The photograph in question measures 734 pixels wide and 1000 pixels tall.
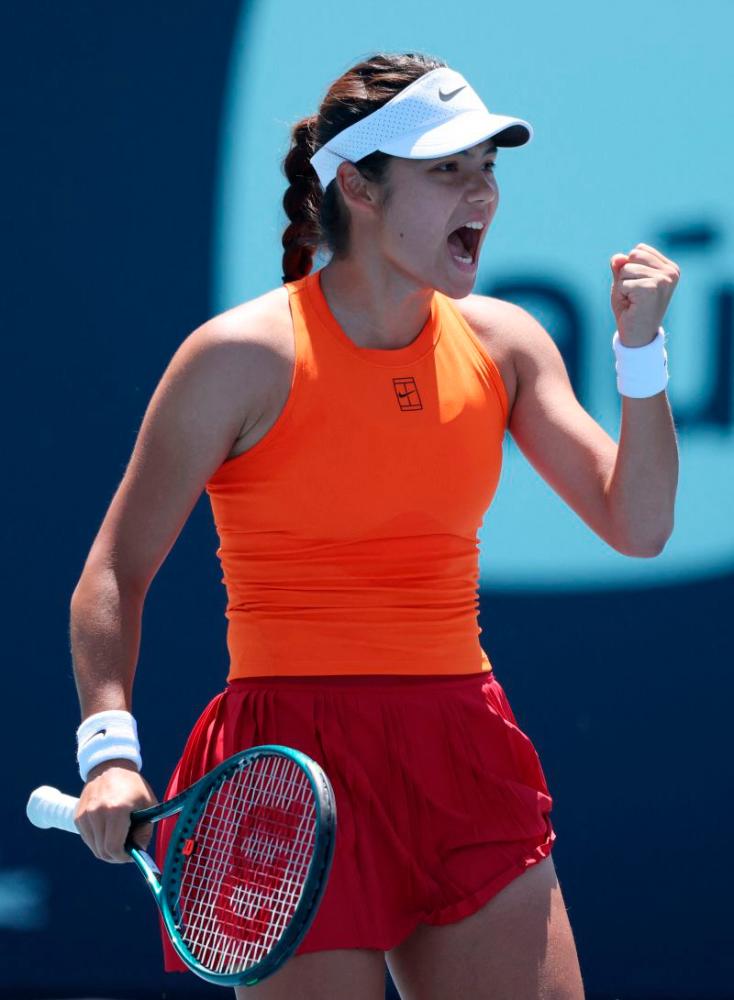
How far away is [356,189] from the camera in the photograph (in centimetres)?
223

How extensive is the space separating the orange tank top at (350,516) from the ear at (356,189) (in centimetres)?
17

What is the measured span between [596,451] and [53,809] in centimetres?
87

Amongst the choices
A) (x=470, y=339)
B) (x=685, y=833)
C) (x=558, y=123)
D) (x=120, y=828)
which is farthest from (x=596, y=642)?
(x=120, y=828)

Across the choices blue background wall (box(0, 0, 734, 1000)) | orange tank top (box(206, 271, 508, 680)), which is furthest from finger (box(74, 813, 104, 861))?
blue background wall (box(0, 0, 734, 1000))

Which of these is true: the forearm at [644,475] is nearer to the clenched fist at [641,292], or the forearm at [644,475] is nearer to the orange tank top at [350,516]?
the clenched fist at [641,292]


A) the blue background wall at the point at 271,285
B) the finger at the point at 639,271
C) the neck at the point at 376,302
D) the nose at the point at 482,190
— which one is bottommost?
the blue background wall at the point at 271,285

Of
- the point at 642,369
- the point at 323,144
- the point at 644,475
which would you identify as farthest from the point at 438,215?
the point at 644,475

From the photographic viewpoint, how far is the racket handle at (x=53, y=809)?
2.01 metres

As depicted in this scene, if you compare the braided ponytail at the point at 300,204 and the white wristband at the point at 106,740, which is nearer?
the white wristband at the point at 106,740

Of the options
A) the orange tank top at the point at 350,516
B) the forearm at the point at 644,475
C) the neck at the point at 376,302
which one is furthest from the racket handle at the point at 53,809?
the forearm at the point at 644,475

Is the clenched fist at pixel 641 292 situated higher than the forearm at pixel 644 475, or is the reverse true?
the clenched fist at pixel 641 292

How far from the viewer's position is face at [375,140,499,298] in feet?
7.04

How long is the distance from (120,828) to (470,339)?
2.70ft

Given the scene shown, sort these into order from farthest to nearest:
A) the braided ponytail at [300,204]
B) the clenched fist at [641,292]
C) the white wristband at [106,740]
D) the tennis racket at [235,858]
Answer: the braided ponytail at [300,204], the clenched fist at [641,292], the white wristband at [106,740], the tennis racket at [235,858]
